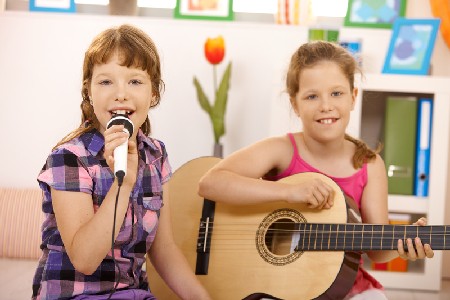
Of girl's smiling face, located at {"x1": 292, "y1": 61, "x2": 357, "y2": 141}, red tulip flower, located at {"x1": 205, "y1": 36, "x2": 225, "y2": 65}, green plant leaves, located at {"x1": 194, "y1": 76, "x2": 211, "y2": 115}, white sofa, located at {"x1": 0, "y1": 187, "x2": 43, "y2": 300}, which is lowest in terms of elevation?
white sofa, located at {"x1": 0, "y1": 187, "x2": 43, "y2": 300}

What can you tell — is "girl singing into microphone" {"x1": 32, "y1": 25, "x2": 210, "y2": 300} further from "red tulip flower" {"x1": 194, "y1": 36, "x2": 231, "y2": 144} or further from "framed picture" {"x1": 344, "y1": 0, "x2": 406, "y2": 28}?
"framed picture" {"x1": 344, "y1": 0, "x2": 406, "y2": 28}

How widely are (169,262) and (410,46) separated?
5.44 ft

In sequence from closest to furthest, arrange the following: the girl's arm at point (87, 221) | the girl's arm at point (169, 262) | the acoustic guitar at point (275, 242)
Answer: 1. the girl's arm at point (87, 221)
2. the girl's arm at point (169, 262)
3. the acoustic guitar at point (275, 242)

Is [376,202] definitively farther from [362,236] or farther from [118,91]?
[118,91]

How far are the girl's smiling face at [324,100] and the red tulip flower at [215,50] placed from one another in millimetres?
1048

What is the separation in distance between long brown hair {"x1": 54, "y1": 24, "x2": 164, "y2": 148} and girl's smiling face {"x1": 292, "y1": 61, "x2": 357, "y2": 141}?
19.0 inches

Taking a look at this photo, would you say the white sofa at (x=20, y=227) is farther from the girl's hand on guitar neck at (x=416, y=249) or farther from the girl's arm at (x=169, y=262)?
the girl's hand on guitar neck at (x=416, y=249)

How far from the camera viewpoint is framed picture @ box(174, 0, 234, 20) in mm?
3213

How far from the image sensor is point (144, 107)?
152cm

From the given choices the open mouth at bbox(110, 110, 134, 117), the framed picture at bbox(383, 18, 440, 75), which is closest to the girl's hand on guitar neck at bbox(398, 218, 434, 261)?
the open mouth at bbox(110, 110, 134, 117)

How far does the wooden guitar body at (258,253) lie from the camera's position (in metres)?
1.79

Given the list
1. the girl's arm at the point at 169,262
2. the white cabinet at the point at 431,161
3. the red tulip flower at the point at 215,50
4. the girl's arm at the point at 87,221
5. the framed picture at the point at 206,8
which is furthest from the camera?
the framed picture at the point at 206,8

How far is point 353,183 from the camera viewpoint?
192 cm

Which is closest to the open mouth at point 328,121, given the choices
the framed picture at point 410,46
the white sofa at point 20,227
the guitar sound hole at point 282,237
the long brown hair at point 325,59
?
the long brown hair at point 325,59
